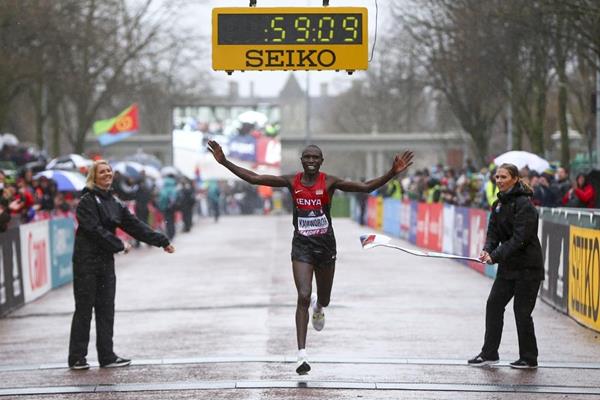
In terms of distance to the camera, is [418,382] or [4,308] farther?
[4,308]

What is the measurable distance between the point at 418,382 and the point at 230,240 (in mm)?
29973

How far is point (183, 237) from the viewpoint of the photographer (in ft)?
147

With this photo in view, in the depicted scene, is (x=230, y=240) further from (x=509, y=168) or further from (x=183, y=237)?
(x=509, y=168)

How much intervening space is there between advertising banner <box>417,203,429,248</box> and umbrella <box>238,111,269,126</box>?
41920 millimetres

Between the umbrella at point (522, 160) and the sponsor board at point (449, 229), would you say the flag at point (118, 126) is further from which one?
the umbrella at point (522, 160)

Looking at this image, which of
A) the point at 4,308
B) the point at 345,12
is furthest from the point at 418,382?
the point at 4,308

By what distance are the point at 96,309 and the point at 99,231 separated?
71 centimetres

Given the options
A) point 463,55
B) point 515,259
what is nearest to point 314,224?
point 515,259

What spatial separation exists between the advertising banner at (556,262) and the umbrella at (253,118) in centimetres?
6038

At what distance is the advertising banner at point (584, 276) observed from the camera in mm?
15383

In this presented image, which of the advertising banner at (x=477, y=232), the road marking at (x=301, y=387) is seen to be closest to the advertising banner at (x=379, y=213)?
the advertising banner at (x=477, y=232)

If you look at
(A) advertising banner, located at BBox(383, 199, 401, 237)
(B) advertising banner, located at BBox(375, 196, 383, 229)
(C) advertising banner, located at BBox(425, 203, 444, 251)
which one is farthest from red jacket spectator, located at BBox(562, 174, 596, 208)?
(B) advertising banner, located at BBox(375, 196, 383, 229)

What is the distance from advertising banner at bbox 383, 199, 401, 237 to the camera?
145 ft

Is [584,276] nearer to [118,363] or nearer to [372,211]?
[118,363]
